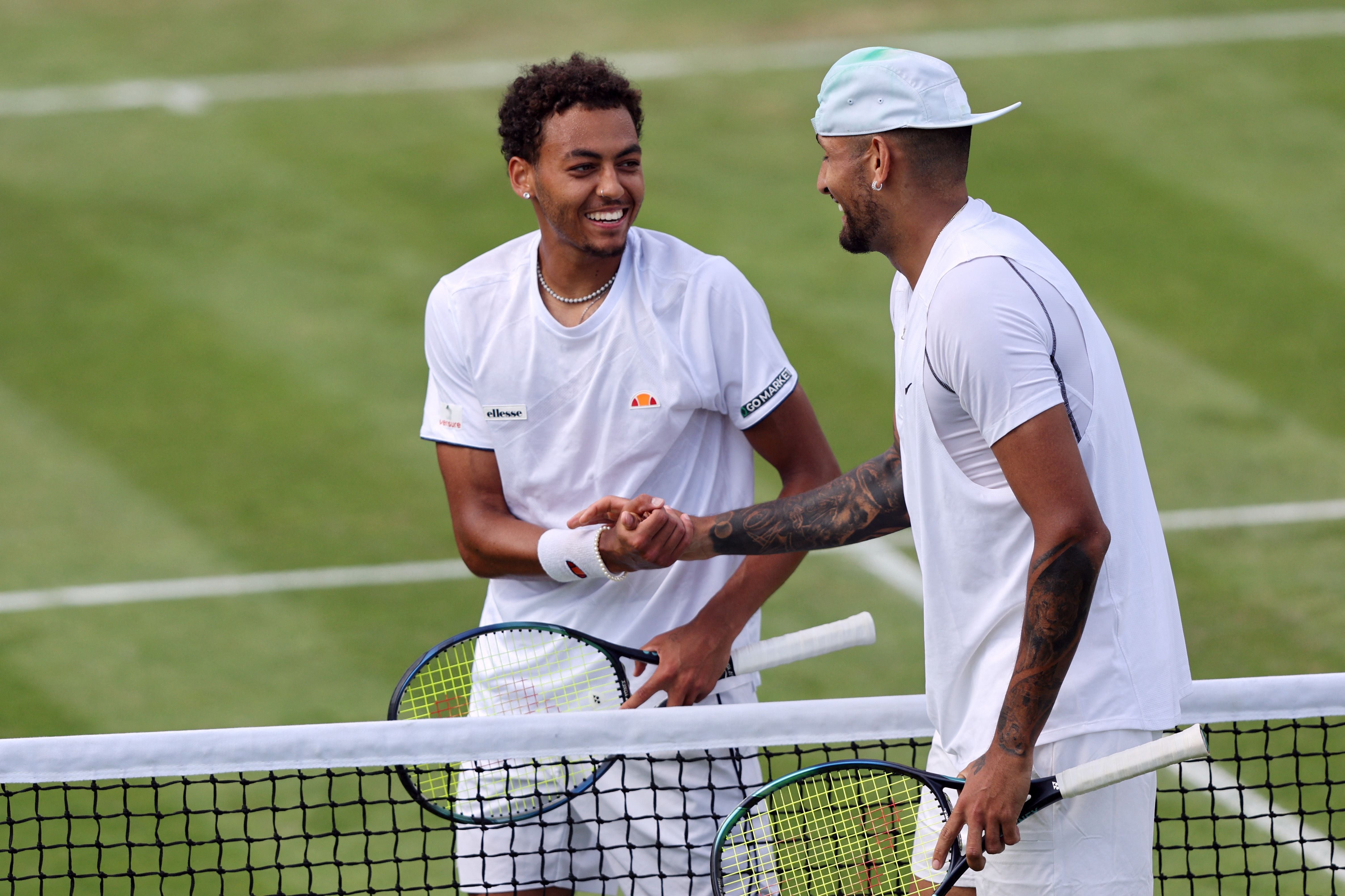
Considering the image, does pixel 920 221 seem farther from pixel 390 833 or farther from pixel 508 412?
pixel 390 833

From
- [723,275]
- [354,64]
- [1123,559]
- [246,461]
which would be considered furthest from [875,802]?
[354,64]

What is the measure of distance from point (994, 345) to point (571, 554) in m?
1.60

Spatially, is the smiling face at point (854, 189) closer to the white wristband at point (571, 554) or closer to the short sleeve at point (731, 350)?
the short sleeve at point (731, 350)

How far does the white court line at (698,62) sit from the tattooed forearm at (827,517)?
34.4 ft

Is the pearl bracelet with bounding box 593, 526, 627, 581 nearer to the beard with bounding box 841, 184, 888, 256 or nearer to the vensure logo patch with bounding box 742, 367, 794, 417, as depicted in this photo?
the vensure logo patch with bounding box 742, 367, 794, 417

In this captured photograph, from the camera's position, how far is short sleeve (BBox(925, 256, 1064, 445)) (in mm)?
3650

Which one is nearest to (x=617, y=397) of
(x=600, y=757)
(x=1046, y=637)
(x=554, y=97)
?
(x=554, y=97)

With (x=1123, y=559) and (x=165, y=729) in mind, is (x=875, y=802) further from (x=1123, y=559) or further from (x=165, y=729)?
(x=165, y=729)

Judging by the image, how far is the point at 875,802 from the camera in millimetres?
4633

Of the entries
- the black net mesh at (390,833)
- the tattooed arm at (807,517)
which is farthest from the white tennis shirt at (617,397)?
the black net mesh at (390,833)

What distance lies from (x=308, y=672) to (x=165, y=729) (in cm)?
69

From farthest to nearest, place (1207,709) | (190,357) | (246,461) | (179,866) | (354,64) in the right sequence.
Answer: (354,64), (190,357), (246,461), (179,866), (1207,709)

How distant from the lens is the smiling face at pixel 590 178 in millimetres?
4910

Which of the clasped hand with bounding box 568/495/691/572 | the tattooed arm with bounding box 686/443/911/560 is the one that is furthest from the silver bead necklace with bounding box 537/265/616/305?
the tattooed arm with bounding box 686/443/911/560
